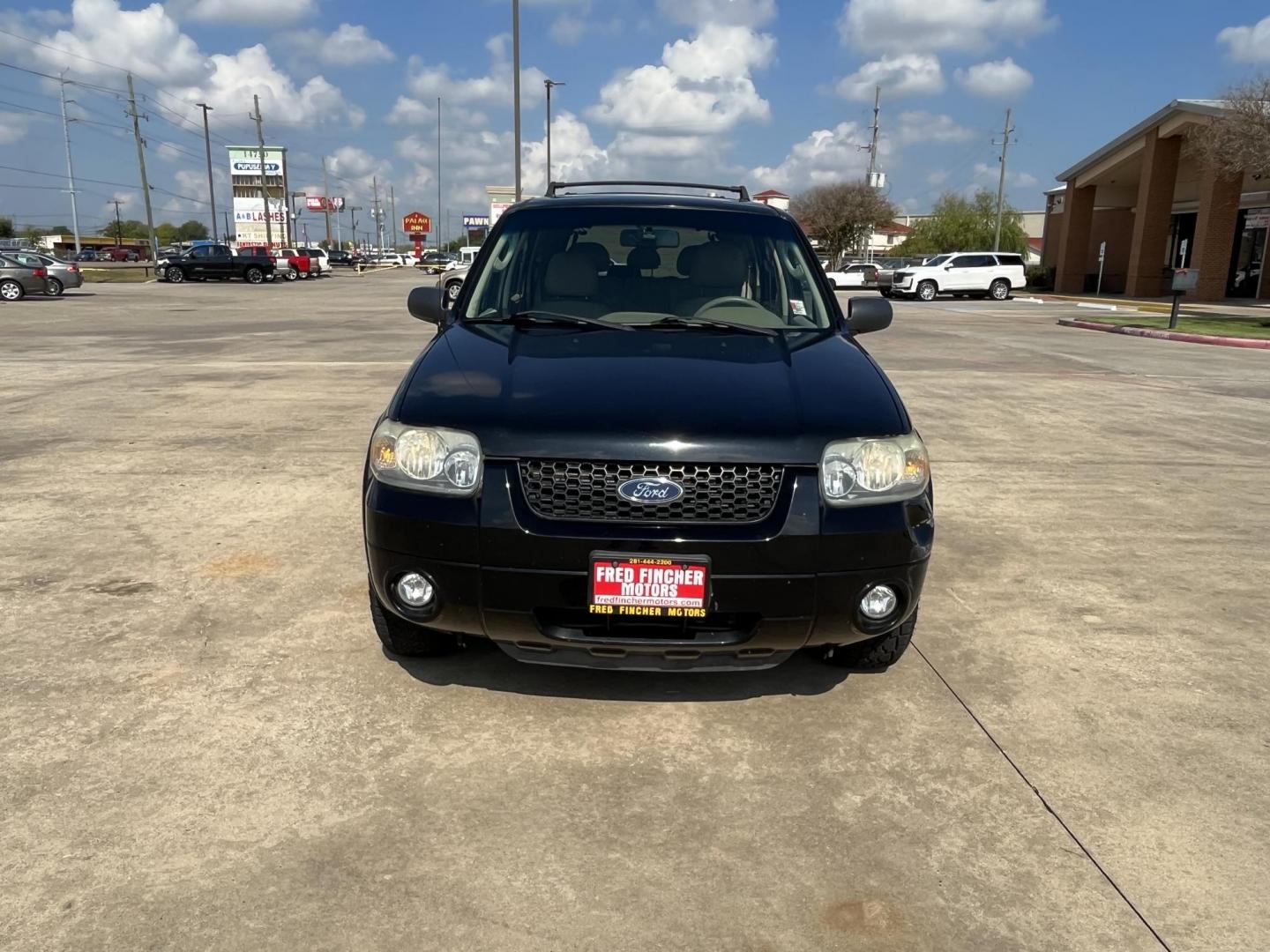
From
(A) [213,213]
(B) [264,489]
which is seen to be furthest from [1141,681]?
(A) [213,213]

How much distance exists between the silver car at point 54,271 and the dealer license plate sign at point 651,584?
3120 cm

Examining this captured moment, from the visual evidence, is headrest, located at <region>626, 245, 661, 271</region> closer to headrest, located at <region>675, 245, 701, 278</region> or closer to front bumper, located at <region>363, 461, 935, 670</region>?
headrest, located at <region>675, 245, 701, 278</region>

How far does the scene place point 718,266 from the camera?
445cm

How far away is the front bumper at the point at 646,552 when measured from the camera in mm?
2904

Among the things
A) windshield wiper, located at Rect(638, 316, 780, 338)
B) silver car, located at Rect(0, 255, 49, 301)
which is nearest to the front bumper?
windshield wiper, located at Rect(638, 316, 780, 338)

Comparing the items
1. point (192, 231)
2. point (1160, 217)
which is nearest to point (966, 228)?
point (1160, 217)

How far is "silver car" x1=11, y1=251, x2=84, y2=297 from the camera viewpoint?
93.6ft

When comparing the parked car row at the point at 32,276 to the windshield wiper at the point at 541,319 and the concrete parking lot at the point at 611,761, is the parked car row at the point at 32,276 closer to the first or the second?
the concrete parking lot at the point at 611,761

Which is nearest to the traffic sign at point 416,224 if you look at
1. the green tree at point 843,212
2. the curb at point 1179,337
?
the green tree at point 843,212

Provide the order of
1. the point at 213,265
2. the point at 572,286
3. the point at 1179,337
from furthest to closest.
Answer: the point at 213,265
the point at 1179,337
the point at 572,286

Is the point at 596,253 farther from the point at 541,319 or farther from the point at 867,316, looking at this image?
the point at 867,316

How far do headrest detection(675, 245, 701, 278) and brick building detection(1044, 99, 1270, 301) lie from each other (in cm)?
3053

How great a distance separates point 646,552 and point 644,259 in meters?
1.96

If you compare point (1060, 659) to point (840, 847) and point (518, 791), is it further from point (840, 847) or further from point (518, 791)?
point (518, 791)
